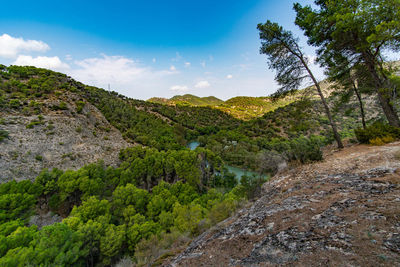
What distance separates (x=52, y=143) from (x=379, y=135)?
3489 cm

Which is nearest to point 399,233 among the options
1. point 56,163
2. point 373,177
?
point 373,177

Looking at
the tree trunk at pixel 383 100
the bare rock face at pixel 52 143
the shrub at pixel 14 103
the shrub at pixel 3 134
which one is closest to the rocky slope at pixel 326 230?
the tree trunk at pixel 383 100

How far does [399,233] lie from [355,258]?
0.71 meters

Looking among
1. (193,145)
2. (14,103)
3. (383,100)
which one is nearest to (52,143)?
(14,103)

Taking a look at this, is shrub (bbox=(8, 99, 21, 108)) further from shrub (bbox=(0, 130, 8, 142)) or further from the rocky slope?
the rocky slope

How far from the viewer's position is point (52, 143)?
22.7 m

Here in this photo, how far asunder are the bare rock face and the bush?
97.4ft

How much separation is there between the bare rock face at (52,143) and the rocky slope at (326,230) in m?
25.4

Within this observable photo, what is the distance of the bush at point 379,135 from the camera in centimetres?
674

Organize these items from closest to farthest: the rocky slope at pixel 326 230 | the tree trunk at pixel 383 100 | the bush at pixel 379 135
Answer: the rocky slope at pixel 326 230
the bush at pixel 379 135
the tree trunk at pixel 383 100

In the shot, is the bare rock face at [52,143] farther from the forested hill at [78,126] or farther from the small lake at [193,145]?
the small lake at [193,145]

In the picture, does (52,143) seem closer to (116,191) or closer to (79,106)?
(79,106)

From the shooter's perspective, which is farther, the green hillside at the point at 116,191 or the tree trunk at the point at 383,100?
the green hillside at the point at 116,191

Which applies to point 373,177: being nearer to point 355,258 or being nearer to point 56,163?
point 355,258
